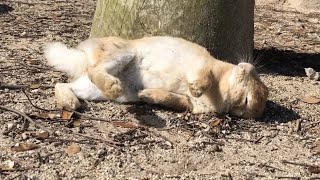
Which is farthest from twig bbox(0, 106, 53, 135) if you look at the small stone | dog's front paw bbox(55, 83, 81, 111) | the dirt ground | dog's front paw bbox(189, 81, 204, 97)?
the small stone

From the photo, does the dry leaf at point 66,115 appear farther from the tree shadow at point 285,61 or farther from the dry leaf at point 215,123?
the tree shadow at point 285,61

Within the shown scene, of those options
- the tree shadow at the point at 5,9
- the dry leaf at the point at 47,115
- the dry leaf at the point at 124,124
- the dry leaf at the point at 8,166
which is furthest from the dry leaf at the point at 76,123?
the tree shadow at the point at 5,9

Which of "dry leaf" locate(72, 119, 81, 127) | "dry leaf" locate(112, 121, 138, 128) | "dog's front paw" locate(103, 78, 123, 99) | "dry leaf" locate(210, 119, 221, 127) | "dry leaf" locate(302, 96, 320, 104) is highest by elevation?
"dog's front paw" locate(103, 78, 123, 99)

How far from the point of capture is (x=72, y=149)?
3605 millimetres

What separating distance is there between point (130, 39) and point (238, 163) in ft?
5.80

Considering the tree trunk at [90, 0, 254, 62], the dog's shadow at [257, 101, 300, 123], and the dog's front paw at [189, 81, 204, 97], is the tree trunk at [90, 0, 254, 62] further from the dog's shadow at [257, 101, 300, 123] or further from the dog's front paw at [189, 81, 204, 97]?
the dog's front paw at [189, 81, 204, 97]

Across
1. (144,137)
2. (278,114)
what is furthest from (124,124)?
(278,114)

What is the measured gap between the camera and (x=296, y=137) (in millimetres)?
4160

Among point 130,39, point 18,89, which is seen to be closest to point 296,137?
point 130,39

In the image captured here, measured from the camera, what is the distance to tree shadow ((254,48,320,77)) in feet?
18.8

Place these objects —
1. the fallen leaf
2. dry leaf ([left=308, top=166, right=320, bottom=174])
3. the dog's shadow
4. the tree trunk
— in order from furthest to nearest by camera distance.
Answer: the fallen leaf → the tree trunk → the dog's shadow → dry leaf ([left=308, top=166, right=320, bottom=174])

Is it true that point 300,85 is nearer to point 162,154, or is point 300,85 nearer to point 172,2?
point 172,2

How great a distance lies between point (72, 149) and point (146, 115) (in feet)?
2.62

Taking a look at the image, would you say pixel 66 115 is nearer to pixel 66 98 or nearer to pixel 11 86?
pixel 66 98
